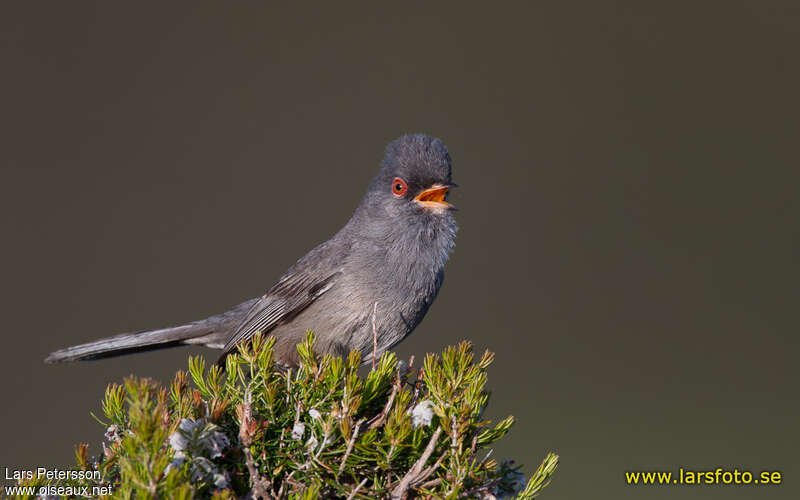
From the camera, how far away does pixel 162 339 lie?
374 centimetres

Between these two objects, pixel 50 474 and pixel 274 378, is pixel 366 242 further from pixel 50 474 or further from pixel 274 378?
pixel 50 474

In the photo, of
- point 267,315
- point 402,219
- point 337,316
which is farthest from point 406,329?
point 267,315

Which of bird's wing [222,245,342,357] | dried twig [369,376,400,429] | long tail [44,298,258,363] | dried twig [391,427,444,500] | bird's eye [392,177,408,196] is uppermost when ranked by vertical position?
bird's eye [392,177,408,196]

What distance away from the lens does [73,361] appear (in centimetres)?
346

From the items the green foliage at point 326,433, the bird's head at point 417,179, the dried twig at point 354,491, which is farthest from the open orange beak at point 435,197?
the dried twig at point 354,491

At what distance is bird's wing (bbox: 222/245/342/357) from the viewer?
3.43 metres

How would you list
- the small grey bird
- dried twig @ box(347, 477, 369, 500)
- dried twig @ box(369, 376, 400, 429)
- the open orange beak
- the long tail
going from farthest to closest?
the long tail → the open orange beak → the small grey bird → dried twig @ box(369, 376, 400, 429) → dried twig @ box(347, 477, 369, 500)

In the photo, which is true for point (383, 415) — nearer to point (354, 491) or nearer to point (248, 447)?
point (354, 491)

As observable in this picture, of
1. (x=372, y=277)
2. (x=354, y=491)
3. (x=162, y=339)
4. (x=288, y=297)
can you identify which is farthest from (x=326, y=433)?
(x=162, y=339)

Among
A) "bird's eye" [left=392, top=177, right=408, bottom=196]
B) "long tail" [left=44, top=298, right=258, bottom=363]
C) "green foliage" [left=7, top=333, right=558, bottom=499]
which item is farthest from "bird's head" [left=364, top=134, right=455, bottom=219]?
"green foliage" [left=7, top=333, right=558, bottom=499]

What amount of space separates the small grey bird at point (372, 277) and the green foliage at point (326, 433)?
3.69 ft

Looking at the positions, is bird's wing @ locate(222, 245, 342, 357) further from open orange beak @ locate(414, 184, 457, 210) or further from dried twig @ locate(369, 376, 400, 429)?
dried twig @ locate(369, 376, 400, 429)

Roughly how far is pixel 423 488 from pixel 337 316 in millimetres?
1488

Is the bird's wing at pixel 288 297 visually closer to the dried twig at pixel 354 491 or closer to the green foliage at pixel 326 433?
the green foliage at pixel 326 433
